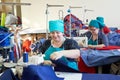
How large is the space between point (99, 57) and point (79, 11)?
3.45m

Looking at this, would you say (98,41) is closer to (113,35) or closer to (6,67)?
(113,35)

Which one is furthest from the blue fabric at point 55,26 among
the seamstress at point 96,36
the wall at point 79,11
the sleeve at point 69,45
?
the wall at point 79,11

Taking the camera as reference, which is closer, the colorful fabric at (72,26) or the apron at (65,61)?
the apron at (65,61)

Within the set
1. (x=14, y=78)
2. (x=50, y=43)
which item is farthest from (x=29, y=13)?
(x=14, y=78)

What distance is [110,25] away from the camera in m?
5.23

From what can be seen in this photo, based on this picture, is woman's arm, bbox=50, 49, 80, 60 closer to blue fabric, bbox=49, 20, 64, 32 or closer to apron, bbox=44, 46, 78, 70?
apron, bbox=44, 46, 78, 70

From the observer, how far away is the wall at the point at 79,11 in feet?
17.0

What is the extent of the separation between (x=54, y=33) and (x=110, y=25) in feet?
10.4

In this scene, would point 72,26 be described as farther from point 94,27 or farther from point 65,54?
point 65,54

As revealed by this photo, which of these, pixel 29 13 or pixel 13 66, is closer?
pixel 13 66

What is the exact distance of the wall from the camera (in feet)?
17.0

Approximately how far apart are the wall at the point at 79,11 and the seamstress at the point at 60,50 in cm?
300

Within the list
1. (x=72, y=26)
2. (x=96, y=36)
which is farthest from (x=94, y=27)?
(x=72, y=26)

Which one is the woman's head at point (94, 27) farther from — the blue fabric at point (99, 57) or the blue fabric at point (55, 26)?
the blue fabric at point (99, 57)
